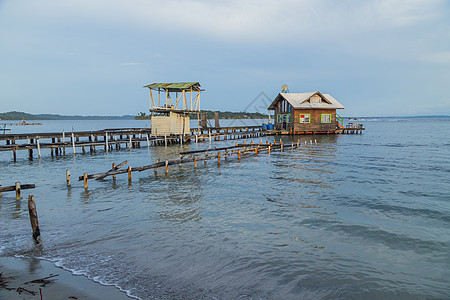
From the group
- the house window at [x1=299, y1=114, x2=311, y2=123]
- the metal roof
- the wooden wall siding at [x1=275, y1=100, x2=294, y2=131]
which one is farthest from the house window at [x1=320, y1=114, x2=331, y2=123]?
the metal roof

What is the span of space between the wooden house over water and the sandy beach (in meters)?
46.7

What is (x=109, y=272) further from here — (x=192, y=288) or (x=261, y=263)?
(x=261, y=263)

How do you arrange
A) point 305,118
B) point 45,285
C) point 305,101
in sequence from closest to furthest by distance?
point 45,285
point 305,101
point 305,118

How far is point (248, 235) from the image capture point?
9.80 meters

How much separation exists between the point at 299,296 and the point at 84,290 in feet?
15.4

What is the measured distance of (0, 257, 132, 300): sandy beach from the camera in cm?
630

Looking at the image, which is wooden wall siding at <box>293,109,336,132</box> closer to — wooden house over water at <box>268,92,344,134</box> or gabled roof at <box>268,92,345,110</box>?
wooden house over water at <box>268,92,344,134</box>

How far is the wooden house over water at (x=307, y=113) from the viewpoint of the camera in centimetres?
5147

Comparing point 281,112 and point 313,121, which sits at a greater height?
point 281,112

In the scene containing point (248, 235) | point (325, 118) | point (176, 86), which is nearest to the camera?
point (248, 235)

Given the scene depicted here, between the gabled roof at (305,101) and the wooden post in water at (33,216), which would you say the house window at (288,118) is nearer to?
the gabled roof at (305,101)

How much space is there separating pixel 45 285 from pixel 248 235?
18.7 ft

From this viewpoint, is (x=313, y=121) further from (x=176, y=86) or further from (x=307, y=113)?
(x=176, y=86)

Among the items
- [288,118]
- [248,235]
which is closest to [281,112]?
[288,118]
